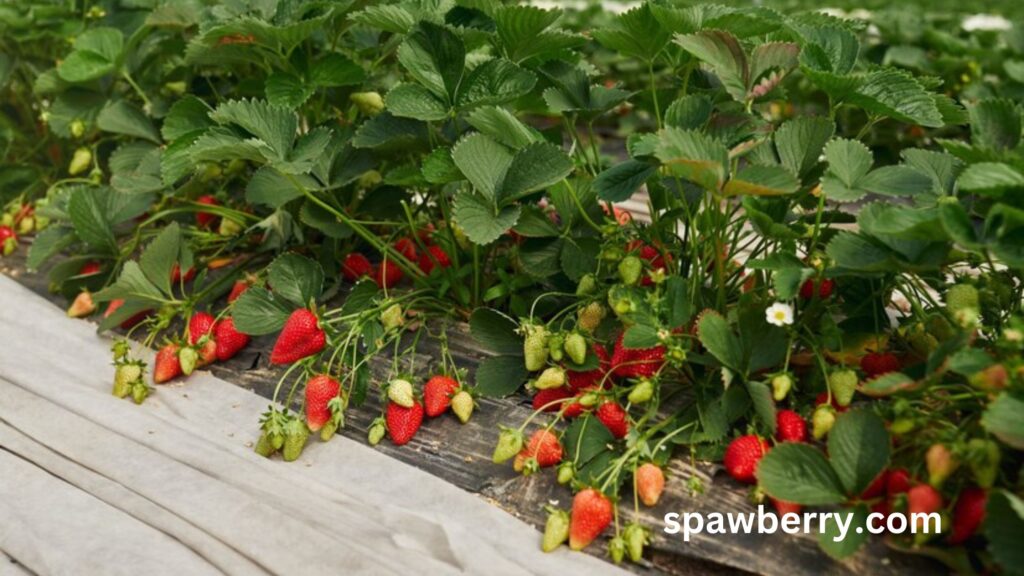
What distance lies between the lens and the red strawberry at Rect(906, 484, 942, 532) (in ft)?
3.05

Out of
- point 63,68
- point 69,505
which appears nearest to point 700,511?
point 69,505

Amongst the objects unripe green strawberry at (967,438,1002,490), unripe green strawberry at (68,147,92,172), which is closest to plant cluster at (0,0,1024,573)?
unripe green strawberry at (967,438,1002,490)

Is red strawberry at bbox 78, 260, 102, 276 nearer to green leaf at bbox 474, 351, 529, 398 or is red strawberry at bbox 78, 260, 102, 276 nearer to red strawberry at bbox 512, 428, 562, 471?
green leaf at bbox 474, 351, 529, 398

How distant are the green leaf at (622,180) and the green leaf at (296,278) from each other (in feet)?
1.49

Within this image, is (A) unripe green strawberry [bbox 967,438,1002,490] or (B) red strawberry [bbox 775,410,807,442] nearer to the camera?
(A) unripe green strawberry [bbox 967,438,1002,490]

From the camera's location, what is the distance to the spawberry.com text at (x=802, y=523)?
0.95m

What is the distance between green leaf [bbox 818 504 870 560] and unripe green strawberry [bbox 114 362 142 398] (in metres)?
0.95

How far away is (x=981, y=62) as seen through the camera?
2.31 meters

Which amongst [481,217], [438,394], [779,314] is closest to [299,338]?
[438,394]

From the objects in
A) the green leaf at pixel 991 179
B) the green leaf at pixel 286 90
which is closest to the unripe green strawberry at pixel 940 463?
the green leaf at pixel 991 179

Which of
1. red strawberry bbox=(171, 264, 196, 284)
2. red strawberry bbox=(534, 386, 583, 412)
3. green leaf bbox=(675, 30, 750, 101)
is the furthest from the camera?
red strawberry bbox=(171, 264, 196, 284)

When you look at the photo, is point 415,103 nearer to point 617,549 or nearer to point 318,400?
point 318,400

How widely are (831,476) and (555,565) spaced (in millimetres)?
293

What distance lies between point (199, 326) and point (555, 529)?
0.72 m
